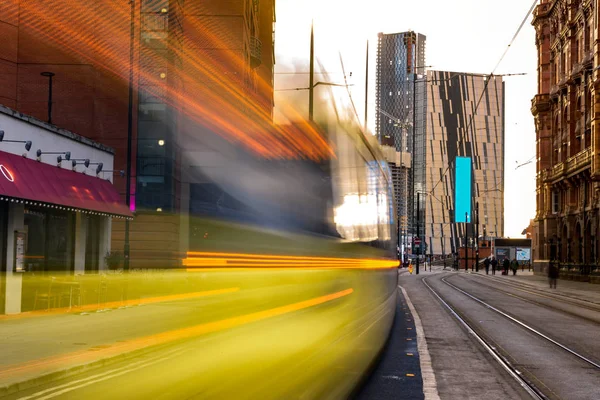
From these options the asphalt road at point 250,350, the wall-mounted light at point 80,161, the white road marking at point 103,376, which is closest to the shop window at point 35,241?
the wall-mounted light at point 80,161

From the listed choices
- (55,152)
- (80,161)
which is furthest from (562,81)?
(55,152)

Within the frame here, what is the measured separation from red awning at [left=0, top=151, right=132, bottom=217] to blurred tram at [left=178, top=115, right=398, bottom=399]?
9.87 meters

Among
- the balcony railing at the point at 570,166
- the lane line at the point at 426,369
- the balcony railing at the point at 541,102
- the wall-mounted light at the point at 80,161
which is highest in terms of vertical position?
the balcony railing at the point at 541,102

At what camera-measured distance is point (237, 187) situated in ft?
32.5

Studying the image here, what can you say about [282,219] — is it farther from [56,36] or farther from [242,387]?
[56,36]

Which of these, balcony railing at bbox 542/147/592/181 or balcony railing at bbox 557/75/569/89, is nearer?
balcony railing at bbox 542/147/592/181

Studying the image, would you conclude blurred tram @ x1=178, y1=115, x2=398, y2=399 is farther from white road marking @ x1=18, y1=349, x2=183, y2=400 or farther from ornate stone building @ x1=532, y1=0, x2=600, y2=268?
ornate stone building @ x1=532, y1=0, x2=600, y2=268

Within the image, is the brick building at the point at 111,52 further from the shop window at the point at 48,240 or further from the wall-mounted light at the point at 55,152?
the shop window at the point at 48,240

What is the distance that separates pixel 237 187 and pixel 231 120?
850 mm

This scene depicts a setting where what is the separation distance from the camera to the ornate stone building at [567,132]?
198 ft

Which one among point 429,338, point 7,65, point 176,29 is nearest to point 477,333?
point 429,338

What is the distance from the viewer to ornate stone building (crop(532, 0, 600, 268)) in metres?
60.5

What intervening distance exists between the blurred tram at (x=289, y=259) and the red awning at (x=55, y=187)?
389 inches

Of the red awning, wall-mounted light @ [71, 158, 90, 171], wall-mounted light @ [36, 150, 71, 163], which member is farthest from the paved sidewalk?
Result: wall-mounted light @ [36, 150, 71, 163]
